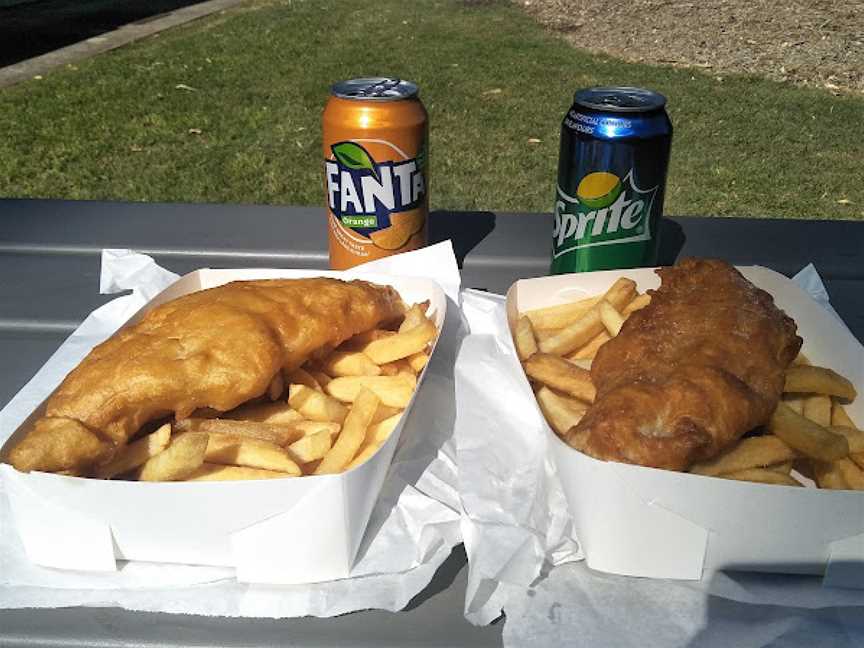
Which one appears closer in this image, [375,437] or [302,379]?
[375,437]

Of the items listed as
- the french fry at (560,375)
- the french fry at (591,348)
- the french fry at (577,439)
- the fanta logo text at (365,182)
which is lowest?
the french fry at (591,348)

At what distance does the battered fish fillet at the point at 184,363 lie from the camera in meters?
1.21

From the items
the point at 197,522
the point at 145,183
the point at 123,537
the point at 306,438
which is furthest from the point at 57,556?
the point at 145,183

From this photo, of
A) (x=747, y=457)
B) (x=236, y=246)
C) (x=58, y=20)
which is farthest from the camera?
(x=58, y=20)

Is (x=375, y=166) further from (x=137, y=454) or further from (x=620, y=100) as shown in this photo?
(x=137, y=454)

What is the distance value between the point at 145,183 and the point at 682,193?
116 inches

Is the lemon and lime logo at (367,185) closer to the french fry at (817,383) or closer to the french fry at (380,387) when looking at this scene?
the french fry at (380,387)

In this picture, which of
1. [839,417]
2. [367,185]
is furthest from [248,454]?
[839,417]

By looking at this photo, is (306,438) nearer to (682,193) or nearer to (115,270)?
(115,270)

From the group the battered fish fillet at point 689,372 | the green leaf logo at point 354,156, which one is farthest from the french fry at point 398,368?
the green leaf logo at point 354,156

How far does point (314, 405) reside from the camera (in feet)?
4.44

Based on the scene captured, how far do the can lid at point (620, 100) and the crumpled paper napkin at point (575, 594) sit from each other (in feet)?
2.45

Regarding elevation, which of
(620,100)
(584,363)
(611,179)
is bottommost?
(584,363)

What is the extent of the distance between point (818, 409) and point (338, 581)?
0.83 meters
